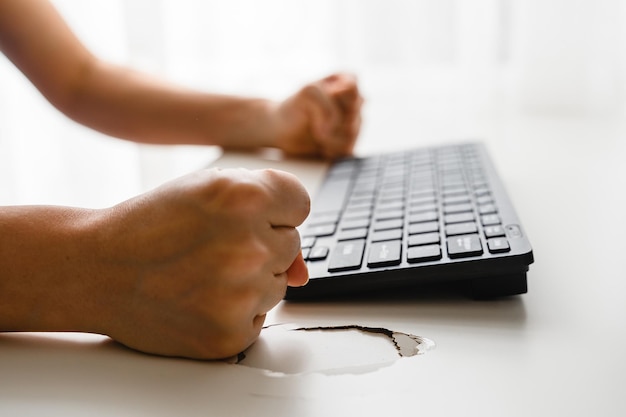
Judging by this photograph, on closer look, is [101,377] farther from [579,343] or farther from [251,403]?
[579,343]

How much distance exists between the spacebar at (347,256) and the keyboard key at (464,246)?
58mm

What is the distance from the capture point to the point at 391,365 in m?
0.37

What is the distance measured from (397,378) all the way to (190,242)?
0.13 meters

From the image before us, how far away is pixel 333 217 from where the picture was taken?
22.5 inches

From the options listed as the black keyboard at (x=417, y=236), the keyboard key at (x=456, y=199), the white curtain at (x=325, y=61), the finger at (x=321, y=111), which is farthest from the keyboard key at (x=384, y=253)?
the white curtain at (x=325, y=61)

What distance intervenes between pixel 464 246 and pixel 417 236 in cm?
4

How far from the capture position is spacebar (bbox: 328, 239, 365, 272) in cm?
45

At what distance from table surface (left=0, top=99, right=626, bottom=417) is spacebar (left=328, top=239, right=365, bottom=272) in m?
0.02

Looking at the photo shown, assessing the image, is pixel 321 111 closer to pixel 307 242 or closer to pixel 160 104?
pixel 160 104

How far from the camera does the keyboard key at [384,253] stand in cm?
45

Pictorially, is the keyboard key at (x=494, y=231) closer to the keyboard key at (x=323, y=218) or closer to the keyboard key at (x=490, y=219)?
the keyboard key at (x=490, y=219)

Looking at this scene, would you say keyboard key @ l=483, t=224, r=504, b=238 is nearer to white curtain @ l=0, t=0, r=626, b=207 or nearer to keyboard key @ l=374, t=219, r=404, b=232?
keyboard key @ l=374, t=219, r=404, b=232

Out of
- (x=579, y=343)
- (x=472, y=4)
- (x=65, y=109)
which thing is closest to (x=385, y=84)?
(x=472, y=4)

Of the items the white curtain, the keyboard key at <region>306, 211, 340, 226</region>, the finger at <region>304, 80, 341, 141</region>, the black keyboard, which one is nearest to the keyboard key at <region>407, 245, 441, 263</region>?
the black keyboard
